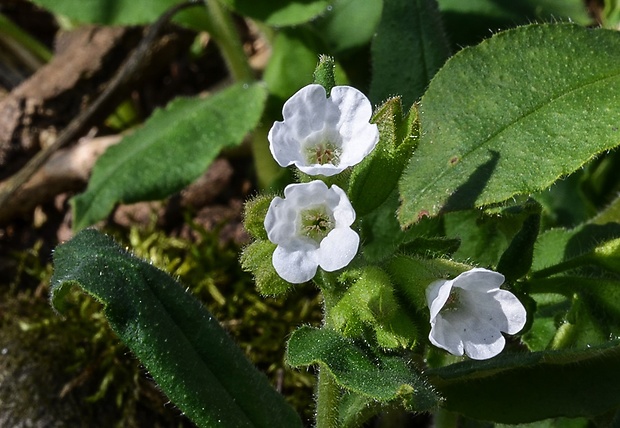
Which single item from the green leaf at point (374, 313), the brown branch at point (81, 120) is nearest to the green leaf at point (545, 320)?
the green leaf at point (374, 313)

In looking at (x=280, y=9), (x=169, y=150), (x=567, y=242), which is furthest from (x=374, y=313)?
(x=280, y=9)

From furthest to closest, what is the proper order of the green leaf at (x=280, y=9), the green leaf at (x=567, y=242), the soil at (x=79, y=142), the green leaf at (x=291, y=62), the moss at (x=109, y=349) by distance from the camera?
the soil at (x=79, y=142) → the green leaf at (x=291, y=62) → the green leaf at (x=280, y=9) → the moss at (x=109, y=349) → the green leaf at (x=567, y=242)

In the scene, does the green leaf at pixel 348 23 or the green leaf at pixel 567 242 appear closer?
the green leaf at pixel 567 242

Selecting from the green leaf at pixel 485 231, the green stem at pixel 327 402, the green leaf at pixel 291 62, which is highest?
the green stem at pixel 327 402

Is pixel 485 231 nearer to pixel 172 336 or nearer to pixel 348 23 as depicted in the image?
pixel 172 336

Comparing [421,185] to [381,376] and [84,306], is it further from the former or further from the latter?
[84,306]

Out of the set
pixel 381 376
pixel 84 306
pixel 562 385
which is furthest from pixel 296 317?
pixel 381 376

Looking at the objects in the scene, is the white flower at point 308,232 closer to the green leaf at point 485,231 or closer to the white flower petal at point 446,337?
the white flower petal at point 446,337
